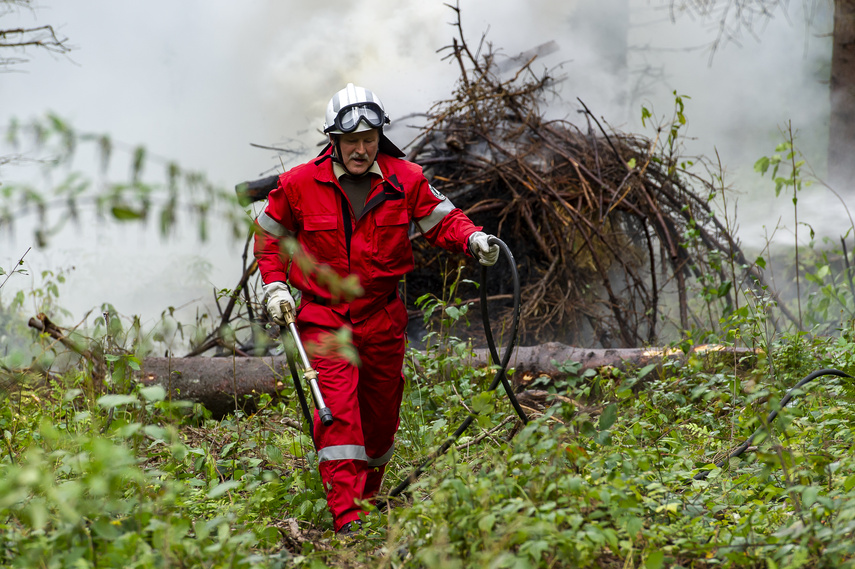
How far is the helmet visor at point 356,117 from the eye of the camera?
3.16m

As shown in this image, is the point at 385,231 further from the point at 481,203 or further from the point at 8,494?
the point at 481,203

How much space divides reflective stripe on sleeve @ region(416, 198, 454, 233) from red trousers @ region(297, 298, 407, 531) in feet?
1.30

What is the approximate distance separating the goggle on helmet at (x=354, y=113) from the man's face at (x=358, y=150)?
0.05m

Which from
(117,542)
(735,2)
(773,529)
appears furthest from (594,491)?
(735,2)

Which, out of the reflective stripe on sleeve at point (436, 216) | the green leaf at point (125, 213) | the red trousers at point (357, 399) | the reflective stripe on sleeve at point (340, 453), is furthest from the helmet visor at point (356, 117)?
the green leaf at point (125, 213)

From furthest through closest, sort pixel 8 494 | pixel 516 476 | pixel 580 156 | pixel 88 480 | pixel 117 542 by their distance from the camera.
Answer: pixel 580 156, pixel 516 476, pixel 117 542, pixel 88 480, pixel 8 494

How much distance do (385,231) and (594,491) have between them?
1.76 metres

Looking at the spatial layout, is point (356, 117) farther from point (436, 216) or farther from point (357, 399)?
point (357, 399)

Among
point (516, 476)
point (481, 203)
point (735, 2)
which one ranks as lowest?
point (516, 476)

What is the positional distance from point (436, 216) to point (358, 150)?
0.50 metres

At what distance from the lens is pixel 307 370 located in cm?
285

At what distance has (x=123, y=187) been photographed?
3.03 ft

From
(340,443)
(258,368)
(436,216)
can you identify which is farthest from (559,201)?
(340,443)

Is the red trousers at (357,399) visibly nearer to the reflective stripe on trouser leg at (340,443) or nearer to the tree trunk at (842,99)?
the reflective stripe on trouser leg at (340,443)
